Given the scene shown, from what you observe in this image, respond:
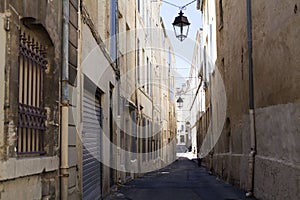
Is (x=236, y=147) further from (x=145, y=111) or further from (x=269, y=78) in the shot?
(x=145, y=111)

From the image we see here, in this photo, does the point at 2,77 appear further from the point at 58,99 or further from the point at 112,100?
the point at 112,100

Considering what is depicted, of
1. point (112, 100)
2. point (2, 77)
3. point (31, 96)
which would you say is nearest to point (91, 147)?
point (112, 100)

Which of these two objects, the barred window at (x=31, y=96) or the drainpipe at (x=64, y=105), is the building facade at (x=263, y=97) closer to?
the drainpipe at (x=64, y=105)

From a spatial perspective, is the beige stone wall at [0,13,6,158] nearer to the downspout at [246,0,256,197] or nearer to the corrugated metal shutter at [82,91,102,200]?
the corrugated metal shutter at [82,91,102,200]

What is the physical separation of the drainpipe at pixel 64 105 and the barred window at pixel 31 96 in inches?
21.5

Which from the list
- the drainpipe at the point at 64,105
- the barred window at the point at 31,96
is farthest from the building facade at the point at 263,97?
the barred window at the point at 31,96

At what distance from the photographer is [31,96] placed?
5148mm

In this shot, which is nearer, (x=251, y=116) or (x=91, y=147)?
(x=91, y=147)

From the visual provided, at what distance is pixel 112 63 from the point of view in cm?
1202

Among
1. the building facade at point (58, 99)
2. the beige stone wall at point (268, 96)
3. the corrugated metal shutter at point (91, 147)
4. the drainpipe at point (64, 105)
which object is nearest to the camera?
the building facade at point (58, 99)

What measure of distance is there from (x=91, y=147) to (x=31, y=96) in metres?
4.43

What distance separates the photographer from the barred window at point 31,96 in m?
4.77

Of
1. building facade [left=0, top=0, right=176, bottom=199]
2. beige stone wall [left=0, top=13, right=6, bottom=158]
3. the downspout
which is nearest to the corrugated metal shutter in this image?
building facade [left=0, top=0, right=176, bottom=199]

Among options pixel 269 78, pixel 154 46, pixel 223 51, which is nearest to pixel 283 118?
pixel 269 78
